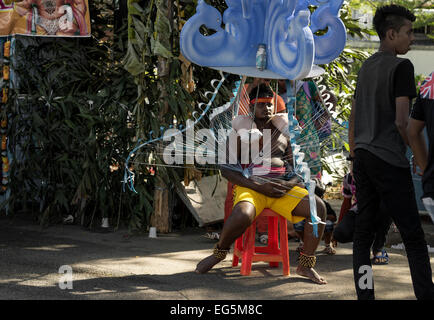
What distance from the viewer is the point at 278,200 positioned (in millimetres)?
5184

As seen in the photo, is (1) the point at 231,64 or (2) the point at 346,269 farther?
(2) the point at 346,269

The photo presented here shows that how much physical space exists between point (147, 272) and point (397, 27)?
8.63ft

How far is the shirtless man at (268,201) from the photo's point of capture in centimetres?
504

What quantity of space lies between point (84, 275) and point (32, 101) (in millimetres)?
2754

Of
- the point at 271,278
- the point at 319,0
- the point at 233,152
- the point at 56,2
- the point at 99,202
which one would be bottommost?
the point at 271,278

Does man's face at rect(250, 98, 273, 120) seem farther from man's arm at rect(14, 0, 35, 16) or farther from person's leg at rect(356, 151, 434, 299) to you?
man's arm at rect(14, 0, 35, 16)

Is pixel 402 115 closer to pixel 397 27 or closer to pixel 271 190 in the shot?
pixel 397 27

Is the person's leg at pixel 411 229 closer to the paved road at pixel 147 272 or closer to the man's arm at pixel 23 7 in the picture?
the paved road at pixel 147 272

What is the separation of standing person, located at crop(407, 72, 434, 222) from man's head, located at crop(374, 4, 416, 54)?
1.61 ft

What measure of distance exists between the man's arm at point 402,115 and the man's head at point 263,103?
1578 mm

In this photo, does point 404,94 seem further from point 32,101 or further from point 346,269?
point 32,101

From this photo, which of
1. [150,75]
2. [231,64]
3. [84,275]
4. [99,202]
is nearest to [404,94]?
[231,64]

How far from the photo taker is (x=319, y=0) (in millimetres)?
5027

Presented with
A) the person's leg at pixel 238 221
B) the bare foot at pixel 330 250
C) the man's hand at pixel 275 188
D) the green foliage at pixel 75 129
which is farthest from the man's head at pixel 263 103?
the green foliage at pixel 75 129
